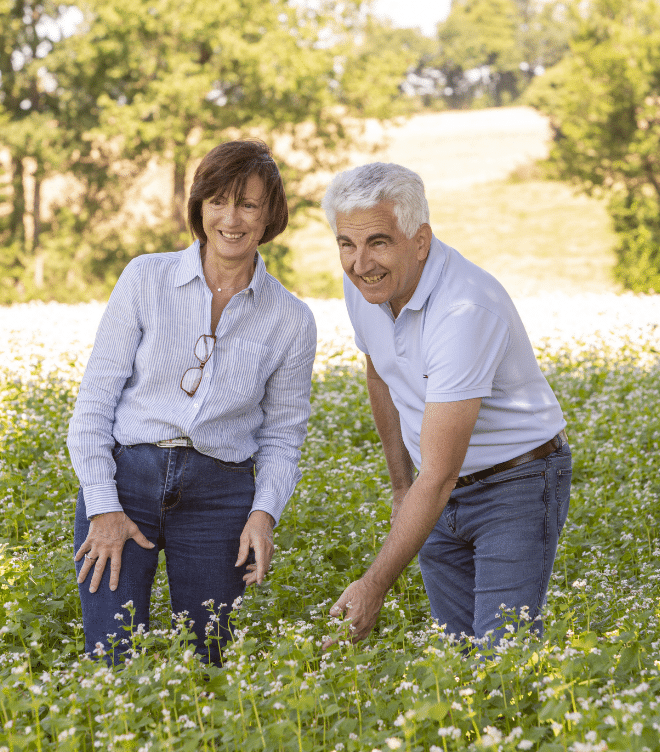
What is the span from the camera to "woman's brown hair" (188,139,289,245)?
3709mm

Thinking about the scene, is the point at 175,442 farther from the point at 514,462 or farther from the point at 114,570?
the point at 514,462

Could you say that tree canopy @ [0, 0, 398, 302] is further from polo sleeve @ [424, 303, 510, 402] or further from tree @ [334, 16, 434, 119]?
polo sleeve @ [424, 303, 510, 402]

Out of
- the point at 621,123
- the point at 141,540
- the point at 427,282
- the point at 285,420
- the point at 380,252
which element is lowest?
the point at 141,540

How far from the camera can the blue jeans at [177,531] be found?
372 centimetres

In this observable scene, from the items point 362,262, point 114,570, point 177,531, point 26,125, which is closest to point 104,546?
point 114,570

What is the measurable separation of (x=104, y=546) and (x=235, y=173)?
1.72 meters

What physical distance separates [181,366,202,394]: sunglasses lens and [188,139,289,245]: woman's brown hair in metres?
0.75

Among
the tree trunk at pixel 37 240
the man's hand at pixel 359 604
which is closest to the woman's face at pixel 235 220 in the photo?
the man's hand at pixel 359 604

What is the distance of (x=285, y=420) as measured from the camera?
4152 millimetres

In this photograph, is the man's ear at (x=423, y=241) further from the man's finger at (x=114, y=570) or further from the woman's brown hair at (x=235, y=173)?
the man's finger at (x=114, y=570)

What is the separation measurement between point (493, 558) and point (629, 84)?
30482 mm

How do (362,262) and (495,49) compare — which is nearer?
(362,262)

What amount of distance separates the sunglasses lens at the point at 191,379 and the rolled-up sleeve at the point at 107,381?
25 centimetres

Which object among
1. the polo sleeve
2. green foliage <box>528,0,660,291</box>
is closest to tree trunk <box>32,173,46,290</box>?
green foliage <box>528,0,660,291</box>
